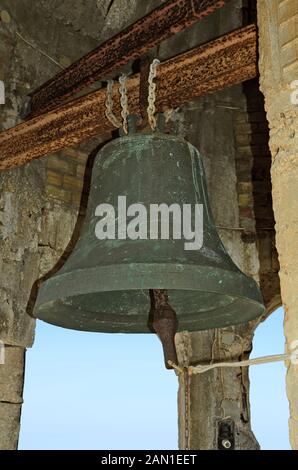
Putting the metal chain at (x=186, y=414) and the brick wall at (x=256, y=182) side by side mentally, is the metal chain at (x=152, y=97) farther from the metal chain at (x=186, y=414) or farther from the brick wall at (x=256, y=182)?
the brick wall at (x=256, y=182)

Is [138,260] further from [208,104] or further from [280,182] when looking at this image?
[208,104]

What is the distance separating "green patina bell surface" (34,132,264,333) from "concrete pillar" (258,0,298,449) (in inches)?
6.1

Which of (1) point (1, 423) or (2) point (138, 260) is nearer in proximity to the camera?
(2) point (138, 260)

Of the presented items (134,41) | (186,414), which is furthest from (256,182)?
(134,41)

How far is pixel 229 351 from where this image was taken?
3992 mm

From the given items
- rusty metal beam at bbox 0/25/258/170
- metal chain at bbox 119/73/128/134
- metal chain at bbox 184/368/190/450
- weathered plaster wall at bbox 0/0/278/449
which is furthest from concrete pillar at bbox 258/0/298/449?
metal chain at bbox 184/368/190/450

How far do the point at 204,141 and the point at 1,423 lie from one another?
2305 mm

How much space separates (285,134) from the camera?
150 cm

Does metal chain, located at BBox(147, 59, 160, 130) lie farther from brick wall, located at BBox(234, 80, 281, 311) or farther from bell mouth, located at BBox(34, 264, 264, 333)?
brick wall, located at BBox(234, 80, 281, 311)

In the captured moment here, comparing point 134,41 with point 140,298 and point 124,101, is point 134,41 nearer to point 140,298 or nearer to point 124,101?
point 124,101

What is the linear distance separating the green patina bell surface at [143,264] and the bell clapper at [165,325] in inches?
3.1
